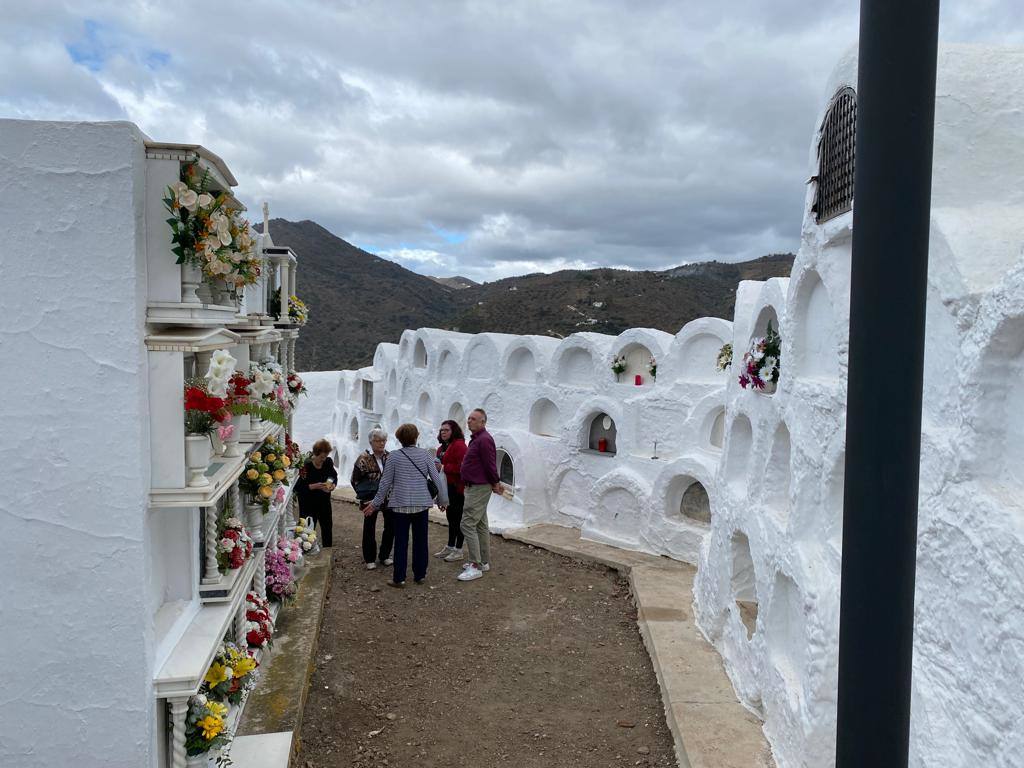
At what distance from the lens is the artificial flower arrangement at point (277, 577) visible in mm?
7020

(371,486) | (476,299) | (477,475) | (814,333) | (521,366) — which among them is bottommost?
(371,486)

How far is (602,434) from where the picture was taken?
11914 millimetres

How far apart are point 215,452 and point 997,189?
4.89 m

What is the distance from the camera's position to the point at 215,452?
16.1 ft

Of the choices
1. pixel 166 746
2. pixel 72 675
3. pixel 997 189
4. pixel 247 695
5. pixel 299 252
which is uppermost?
pixel 299 252

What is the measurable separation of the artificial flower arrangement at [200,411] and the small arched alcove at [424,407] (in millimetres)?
11772

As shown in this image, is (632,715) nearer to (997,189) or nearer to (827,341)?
(827,341)

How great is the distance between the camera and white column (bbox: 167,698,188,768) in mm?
3852

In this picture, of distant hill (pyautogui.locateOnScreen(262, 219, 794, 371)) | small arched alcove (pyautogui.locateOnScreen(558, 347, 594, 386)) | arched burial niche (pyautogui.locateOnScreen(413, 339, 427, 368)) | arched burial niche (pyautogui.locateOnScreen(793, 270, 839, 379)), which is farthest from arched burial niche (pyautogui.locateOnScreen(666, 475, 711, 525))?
distant hill (pyautogui.locateOnScreen(262, 219, 794, 371))

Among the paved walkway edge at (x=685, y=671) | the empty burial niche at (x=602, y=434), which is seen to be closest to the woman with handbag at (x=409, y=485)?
the paved walkway edge at (x=685, y=671)

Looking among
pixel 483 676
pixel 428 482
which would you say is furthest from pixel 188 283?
pixel 428 482

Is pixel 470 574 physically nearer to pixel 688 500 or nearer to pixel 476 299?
pixel 688 500

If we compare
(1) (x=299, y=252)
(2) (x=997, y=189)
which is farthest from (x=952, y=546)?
(1) (x=299, y=252)

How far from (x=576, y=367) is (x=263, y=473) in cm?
703
